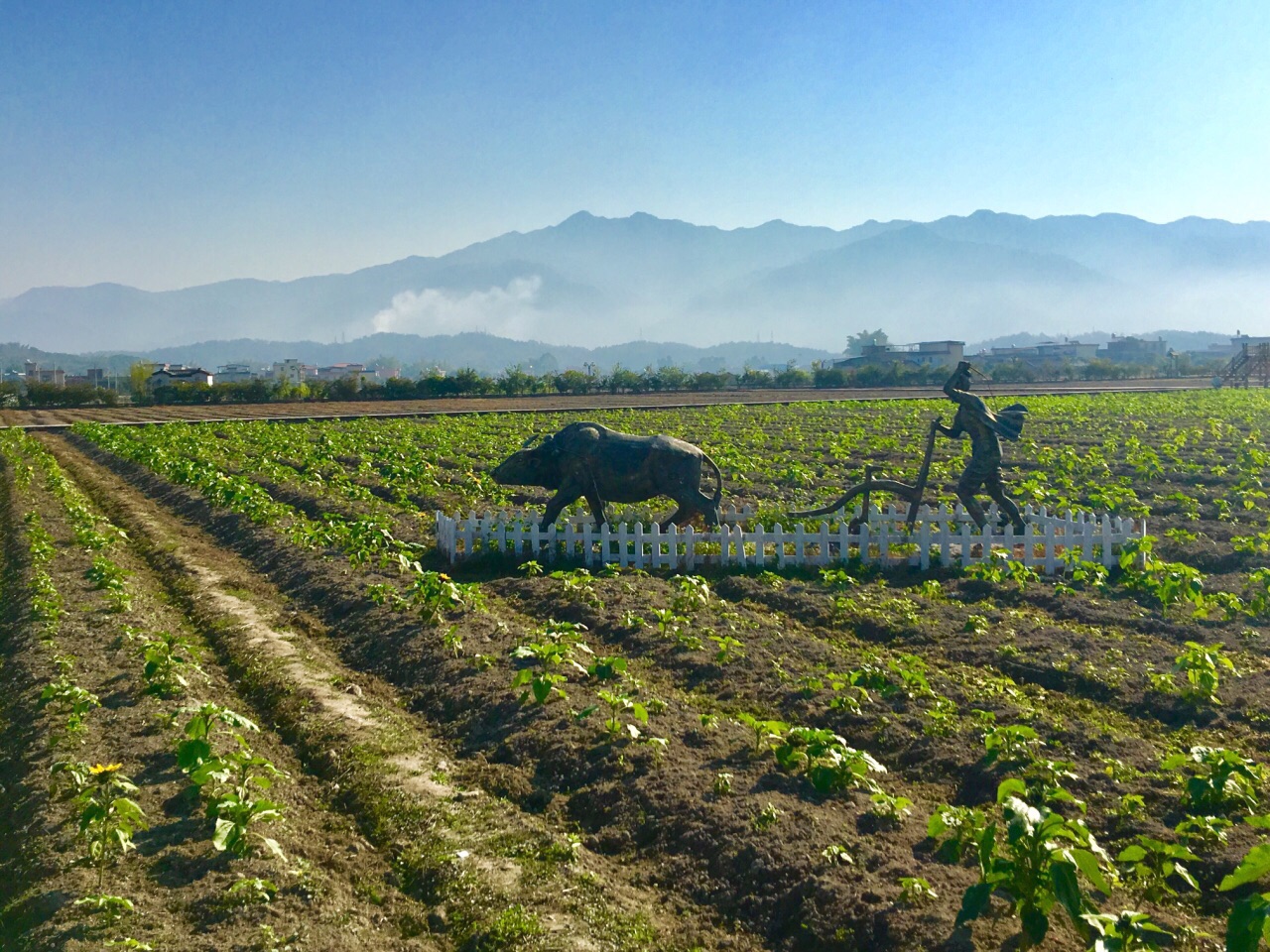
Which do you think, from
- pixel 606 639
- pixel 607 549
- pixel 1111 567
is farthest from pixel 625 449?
pixel 1111 567

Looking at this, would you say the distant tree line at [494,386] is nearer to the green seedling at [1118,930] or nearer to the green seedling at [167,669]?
the green seedling at [167,669]

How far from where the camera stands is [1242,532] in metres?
18.1

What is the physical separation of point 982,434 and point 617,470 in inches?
247

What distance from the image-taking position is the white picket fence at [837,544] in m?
15.5

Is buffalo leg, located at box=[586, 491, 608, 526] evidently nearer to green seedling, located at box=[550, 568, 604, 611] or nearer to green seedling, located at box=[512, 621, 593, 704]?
green seedling, located at box=[550, 568, 604, 611]

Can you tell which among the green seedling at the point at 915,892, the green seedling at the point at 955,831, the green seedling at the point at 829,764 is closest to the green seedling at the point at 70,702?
the green seedling at the point at 829,764

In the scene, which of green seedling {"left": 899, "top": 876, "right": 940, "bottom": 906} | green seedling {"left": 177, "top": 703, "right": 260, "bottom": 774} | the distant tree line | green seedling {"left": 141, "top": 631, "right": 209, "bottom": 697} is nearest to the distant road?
the distant tree line

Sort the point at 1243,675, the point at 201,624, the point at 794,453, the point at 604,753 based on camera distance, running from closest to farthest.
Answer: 1. the point at 604,753
2. the point at 1243,675
3. the point at 201,624
4. the point at 794,453

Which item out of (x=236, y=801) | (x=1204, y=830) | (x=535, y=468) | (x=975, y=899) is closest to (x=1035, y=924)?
(x=975, y=899)

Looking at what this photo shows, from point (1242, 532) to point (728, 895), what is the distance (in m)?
16.1

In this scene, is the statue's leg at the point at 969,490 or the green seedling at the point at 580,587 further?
A: the statue's leg at the point at 969,490

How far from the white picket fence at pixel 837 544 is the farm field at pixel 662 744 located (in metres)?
0.54

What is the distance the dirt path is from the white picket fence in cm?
486

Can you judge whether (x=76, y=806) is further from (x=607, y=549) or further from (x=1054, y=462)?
(x=1054, y=462)
